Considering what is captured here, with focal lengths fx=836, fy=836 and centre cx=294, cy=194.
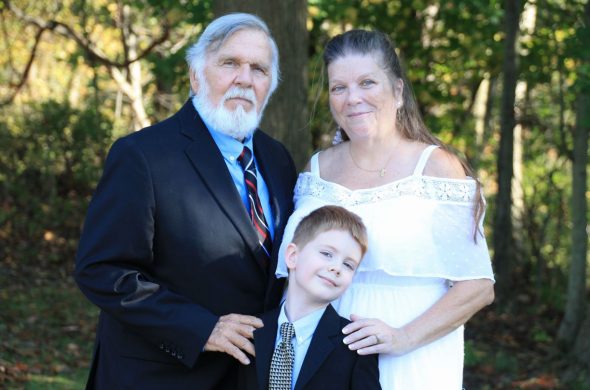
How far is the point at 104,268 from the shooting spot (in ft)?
9.78

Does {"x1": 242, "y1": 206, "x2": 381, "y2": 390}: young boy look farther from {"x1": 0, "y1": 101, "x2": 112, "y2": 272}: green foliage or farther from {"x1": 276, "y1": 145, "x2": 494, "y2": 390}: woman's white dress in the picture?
{"x1": 0, "y1": 101, "x2": 112, "y2": 272}: green foliage

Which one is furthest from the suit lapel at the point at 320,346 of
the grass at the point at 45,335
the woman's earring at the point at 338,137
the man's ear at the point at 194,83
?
the grass at the point at 45,335

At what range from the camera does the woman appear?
3113mm

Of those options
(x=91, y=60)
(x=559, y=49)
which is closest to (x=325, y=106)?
(x=559, y=49)

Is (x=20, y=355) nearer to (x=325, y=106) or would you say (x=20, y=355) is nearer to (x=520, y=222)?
(x=325, y=106)

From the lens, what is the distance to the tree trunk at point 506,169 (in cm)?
859

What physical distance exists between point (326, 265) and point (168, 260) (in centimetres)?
62

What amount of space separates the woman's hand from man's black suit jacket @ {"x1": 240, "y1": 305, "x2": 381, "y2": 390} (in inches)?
1.1

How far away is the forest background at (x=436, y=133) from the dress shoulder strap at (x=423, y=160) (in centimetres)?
63

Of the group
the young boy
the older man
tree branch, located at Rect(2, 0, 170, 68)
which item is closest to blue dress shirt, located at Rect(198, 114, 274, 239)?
the older man

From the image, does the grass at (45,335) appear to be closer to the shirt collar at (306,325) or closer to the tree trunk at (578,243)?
the shirt collar at (306,325)

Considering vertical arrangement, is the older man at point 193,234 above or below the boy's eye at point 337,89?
below

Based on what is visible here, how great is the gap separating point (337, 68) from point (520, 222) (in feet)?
23.0

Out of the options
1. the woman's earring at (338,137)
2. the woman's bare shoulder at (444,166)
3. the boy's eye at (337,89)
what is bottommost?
the woman's bare shoulder at (444,166)
